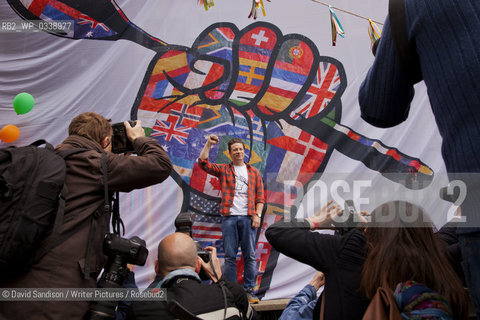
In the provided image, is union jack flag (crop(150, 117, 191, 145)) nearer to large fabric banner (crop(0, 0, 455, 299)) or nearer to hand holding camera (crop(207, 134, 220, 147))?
large fabric banner (crop(0, 0, 455, 299))

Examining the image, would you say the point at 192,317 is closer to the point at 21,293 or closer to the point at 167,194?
the point at 21,293

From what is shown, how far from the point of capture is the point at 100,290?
1.66 metres

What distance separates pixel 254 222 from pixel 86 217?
8.62 feet

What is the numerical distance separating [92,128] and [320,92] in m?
3.38

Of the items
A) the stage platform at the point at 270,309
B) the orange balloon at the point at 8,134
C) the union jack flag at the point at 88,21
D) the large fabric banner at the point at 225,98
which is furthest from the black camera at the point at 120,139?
the union jack flag at the point at 88,21

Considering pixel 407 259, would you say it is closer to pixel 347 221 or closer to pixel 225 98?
pixel 347 221

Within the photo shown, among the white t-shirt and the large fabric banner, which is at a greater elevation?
the large fabric banner

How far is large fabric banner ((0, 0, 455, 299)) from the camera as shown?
4.08 meters

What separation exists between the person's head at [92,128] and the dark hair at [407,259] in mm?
1219

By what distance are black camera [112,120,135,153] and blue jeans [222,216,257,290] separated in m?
2.20

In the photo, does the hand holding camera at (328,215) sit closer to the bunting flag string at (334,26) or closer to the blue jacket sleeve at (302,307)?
the blue jacket sleeve at (302,307)

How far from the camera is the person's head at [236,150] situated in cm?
427

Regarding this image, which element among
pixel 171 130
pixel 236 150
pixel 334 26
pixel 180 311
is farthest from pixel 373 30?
pixel 180 311

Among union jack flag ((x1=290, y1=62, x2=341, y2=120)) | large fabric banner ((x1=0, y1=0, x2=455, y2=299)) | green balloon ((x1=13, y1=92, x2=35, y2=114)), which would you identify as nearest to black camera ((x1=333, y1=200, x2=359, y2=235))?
large fabric banner ((x1=0, y1=0, x2=455, y2=299))
